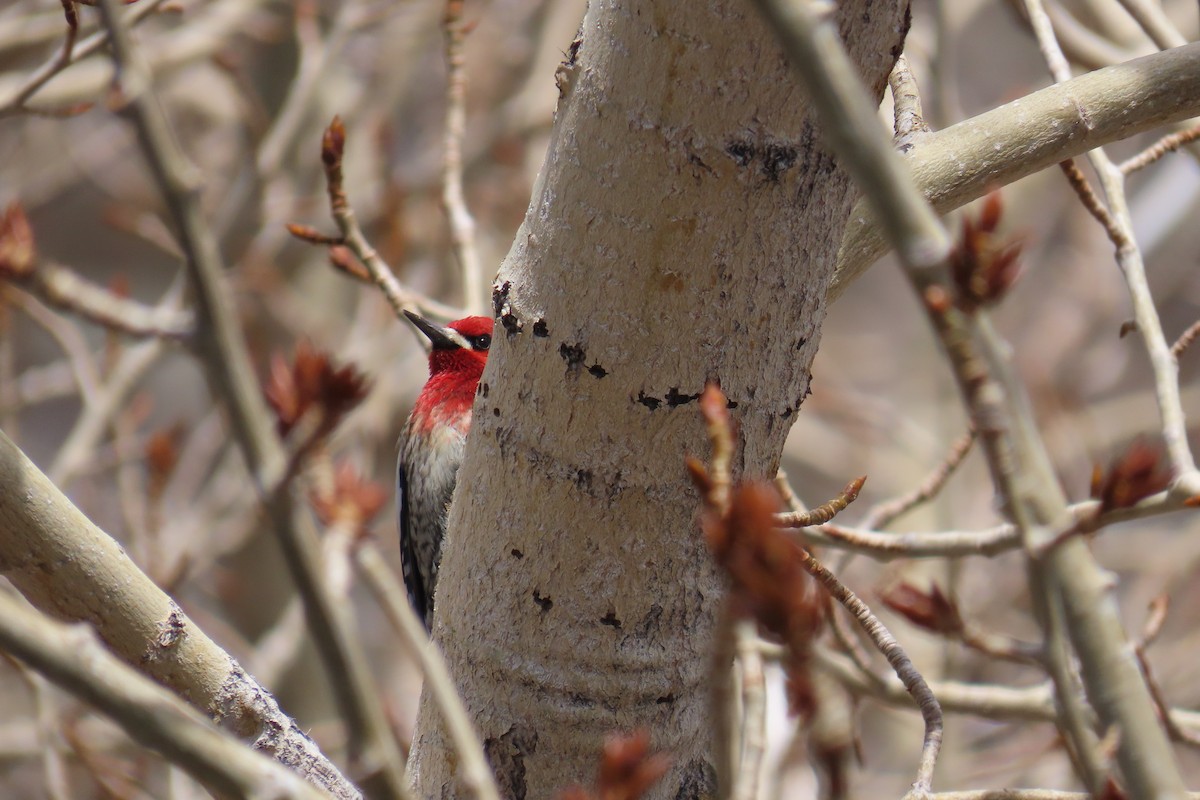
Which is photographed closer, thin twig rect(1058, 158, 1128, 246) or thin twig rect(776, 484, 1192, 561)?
thin twig rect(776, 484, 1192, 561)

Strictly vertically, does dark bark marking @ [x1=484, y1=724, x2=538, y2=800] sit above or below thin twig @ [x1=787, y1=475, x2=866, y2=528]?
below

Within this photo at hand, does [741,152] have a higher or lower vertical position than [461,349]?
lower

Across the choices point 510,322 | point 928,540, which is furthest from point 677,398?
point 928,540

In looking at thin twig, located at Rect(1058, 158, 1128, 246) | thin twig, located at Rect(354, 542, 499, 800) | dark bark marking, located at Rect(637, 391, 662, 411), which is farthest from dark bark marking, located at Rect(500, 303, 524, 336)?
thin twig, located at Rect(1058, 158, 1128, 246)

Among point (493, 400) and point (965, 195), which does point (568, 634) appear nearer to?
point (493, 400)

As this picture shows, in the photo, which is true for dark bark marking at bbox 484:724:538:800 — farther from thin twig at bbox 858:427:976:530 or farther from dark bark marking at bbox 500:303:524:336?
thin twig at bbox 858:427:976:530

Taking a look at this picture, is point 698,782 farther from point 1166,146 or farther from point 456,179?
point 456,179

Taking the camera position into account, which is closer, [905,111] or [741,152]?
[741,152]

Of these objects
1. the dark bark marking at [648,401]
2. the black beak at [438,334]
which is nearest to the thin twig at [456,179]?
the black beak at [438,334]
